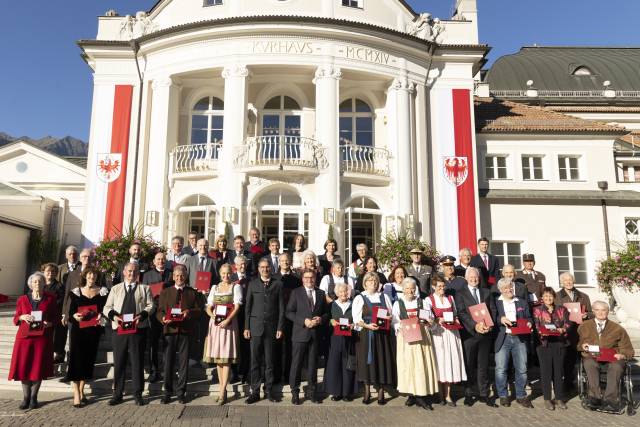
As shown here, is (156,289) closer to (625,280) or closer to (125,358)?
(125,358)

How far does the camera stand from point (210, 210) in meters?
15.3

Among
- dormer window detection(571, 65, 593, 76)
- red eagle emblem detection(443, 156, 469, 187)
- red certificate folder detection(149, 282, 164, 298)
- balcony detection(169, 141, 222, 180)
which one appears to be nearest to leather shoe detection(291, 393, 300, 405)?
red certificate folder detection(149, 282, 164, 298)

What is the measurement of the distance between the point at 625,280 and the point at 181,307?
33.2 ft

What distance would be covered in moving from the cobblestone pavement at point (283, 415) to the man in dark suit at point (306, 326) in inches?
13.5

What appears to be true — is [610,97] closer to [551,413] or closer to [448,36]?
[448,36]

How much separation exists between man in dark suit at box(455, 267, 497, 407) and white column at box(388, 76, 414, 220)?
8083 mm

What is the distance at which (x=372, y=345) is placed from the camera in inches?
261

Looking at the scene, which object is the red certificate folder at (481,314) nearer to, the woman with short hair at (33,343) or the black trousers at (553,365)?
the black trousers at (553,365)

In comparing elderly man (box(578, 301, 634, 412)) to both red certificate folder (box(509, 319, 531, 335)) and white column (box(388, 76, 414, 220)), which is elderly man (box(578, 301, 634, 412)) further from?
white column (box(388, 76, 414, 220))

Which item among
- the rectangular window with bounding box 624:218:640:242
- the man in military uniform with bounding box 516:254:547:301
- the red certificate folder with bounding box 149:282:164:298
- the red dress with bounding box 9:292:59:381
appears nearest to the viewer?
the red dress with bounding box 9:292:59:381

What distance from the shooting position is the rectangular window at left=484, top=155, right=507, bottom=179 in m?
18.0

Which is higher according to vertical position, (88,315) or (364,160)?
(364,160)

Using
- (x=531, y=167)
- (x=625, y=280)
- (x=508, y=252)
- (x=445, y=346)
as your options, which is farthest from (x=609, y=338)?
(x=531, y=167)

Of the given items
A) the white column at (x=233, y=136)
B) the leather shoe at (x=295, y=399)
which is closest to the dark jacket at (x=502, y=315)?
the leather shoe at (x=295, y=399)
